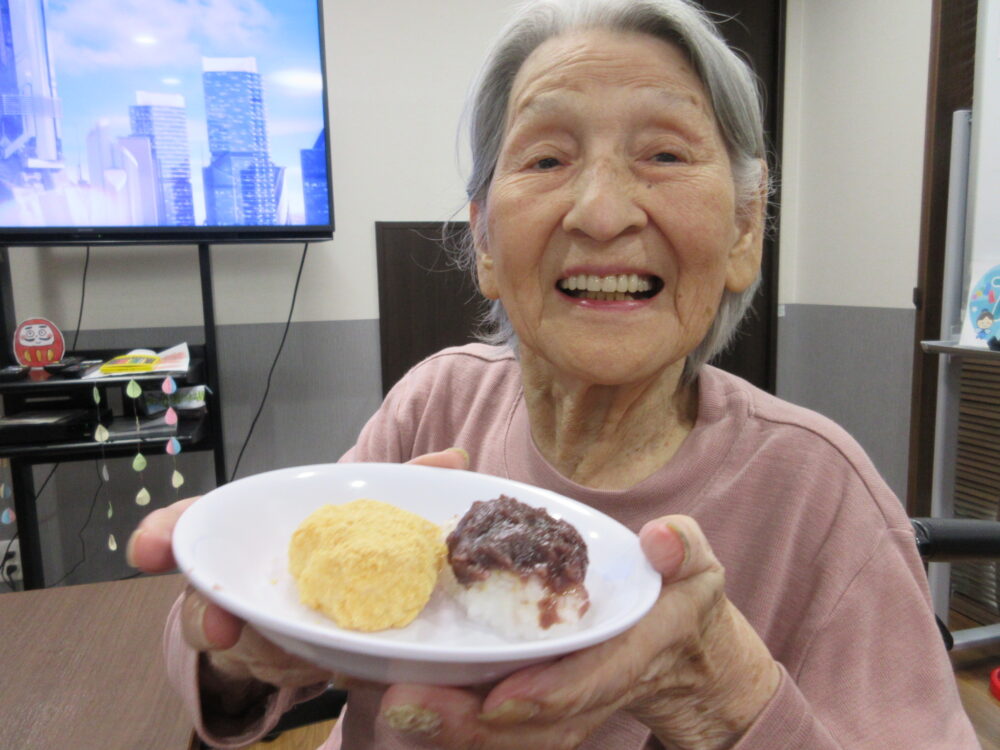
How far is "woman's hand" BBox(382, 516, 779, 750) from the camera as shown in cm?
44

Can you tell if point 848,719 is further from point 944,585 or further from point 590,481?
point 944,585

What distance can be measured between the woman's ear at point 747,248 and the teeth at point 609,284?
166mm

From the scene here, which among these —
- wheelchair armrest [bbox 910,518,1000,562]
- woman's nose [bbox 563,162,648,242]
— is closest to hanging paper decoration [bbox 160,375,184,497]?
woman's nose [bbox 563,162,648,242]

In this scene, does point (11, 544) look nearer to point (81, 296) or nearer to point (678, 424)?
point (81, 296)

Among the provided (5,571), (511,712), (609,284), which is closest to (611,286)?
(609,284)

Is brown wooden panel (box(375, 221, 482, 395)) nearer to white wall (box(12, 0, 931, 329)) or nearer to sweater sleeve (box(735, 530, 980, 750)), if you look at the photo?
white wall (box(12, 0, 931, 329))

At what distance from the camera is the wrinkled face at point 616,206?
31.7 inches

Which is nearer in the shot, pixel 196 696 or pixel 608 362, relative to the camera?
pixel 196 696

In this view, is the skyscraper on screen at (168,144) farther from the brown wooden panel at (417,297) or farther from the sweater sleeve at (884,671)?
the sweater sleeve at (884,671)

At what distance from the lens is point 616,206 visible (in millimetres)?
791

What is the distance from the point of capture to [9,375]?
80.0 inches

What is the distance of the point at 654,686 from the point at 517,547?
0.62 feet

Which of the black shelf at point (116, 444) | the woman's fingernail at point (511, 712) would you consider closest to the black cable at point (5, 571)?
the black shelf at point (116, 444)

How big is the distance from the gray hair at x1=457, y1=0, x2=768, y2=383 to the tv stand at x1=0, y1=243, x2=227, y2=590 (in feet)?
4.97
